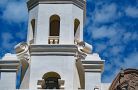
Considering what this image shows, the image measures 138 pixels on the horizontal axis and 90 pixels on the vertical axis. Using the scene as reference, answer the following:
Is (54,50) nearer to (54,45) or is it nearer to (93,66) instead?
(54,45)

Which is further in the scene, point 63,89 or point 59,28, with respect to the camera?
point 59,28

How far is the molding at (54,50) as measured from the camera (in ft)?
125

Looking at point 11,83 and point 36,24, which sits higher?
point 36,24

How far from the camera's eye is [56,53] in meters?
38.0

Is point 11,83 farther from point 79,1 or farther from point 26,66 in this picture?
point 79,1

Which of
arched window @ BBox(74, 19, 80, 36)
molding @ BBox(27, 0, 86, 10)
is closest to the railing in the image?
arched window @ BBox(74, 19, 80, 36)

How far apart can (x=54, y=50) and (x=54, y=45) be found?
0.29 metres

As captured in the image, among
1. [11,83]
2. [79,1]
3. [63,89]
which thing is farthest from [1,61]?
[79,1]

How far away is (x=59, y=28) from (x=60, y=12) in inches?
37.9

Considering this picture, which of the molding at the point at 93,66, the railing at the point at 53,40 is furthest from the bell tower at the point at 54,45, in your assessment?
the molding at the point at 93,66

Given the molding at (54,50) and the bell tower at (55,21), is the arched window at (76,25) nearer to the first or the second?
the bell tower at (55,21)

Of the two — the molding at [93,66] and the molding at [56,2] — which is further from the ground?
the molding at [56,2]

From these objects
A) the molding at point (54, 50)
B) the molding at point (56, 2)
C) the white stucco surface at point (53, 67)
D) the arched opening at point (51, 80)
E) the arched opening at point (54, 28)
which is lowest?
the arched opening at point (51, 80)

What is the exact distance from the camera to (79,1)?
4056 centimetres
